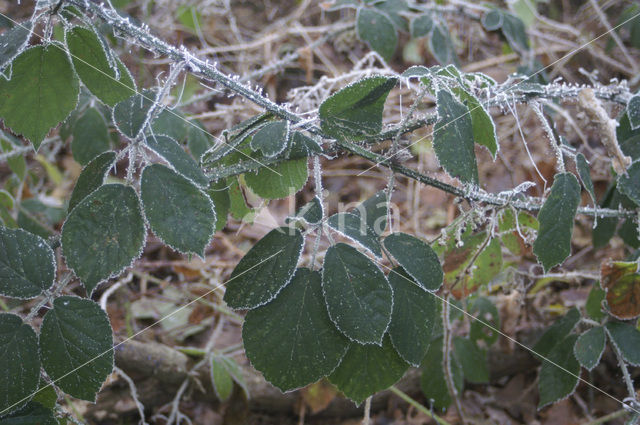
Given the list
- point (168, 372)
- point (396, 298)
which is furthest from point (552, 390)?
point (168, 372)

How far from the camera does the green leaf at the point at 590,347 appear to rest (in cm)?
104

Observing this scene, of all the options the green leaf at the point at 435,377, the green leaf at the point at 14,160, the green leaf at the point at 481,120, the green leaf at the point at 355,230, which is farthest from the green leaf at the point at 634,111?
the green leaf at the point at 14,160

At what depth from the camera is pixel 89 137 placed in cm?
132

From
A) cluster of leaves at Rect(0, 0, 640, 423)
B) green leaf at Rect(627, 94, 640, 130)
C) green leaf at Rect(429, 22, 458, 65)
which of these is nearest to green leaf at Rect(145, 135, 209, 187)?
cluster of leaves at Rect(0, 0, 640, 423)

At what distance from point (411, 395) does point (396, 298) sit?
27.9 inches

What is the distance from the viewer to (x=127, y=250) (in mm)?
682

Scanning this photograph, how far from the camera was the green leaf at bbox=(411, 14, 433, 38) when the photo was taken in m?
1.58

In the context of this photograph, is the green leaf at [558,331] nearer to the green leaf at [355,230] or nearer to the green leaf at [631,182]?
the green leaf at [631,182]

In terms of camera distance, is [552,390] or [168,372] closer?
[552,390]

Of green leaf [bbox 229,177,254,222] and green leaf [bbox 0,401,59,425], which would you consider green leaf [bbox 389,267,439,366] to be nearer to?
green leaf [bbox 229,177,254,222]

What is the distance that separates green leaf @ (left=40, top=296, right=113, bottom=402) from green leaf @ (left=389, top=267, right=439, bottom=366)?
0.41 m

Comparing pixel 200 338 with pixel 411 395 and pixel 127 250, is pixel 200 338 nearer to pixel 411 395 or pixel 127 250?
pixel 411 395

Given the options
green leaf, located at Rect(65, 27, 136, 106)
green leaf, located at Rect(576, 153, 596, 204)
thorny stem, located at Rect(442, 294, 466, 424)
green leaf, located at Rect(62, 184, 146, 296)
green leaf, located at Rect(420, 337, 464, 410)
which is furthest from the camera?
green leaf, located at Rect(420, 337, 464, 410)

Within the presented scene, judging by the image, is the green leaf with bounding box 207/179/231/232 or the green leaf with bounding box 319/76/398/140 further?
the green leaf with bounding box 207/179/231/232
